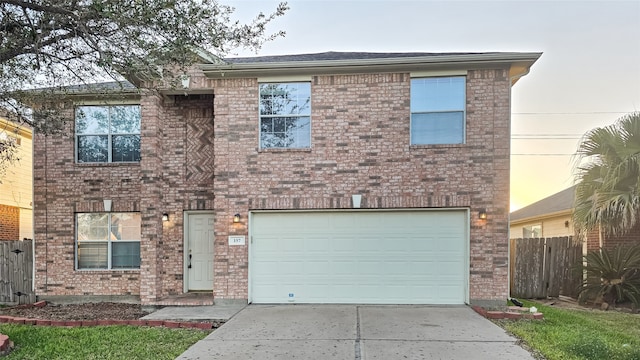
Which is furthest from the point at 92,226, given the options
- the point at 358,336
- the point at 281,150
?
the point at 358,336

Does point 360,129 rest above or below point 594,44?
below

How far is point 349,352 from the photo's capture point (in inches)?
204

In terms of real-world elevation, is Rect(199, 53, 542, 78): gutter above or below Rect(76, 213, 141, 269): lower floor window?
above

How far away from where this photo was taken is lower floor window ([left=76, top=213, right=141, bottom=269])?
958 centimetres

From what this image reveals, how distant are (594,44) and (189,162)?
46.2 ft

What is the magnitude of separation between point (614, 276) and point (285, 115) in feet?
26.7

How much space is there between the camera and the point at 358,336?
594 centimetres

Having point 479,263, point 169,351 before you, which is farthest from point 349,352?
point 479,263

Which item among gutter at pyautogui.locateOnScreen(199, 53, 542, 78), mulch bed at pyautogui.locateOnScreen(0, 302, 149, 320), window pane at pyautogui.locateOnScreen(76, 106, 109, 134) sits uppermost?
gutter at pyautogui.locateOnScreen(199, 53, 542, 78)

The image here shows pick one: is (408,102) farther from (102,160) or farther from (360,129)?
(102,160)

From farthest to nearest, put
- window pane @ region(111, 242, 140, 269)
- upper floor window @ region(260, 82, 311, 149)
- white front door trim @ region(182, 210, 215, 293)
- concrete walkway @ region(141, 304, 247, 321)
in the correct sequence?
window pane @ region(111, 242, 140, 269)
white front door trim @ region(182, 210, 215, 293)
upper floor window @ region(260, 82, 311, 149)
concrete walkway @ region(141, 304, 247, 321)

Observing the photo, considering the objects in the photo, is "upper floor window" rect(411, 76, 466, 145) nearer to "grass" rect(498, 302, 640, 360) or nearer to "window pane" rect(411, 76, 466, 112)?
"window pane" rect(411, 76, 466, 112)

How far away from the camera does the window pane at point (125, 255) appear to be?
9.54m

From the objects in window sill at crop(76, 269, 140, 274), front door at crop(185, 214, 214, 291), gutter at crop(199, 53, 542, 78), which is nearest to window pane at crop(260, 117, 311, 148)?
gutter at crop(199, 53, 542, 78)
